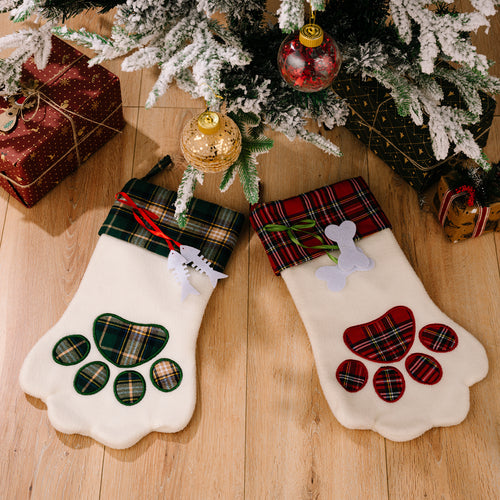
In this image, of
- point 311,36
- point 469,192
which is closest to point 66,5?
point 311,36

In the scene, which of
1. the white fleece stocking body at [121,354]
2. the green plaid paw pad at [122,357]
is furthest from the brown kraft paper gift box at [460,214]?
the green plaid paw pad at [122,357]

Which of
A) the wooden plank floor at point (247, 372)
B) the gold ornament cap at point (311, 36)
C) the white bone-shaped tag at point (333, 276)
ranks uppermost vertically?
the gold ornament cap at point (311, 36)

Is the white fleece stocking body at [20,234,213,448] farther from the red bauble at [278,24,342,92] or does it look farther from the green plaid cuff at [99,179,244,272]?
the red bauble at [278,24,342,92]

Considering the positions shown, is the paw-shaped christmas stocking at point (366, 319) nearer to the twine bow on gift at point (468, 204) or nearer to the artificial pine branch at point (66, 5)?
the twine bow on gift at point (468, 204)

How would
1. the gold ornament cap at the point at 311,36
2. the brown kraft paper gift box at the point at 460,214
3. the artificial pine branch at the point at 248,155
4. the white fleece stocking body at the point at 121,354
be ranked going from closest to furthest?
the gold ornament cap at the point at 311,36, the artificial pine branch at the point at 248,155, the white fleece stocking body at the point at 121,354, the brown kraft paper gift box at the point at 460,214

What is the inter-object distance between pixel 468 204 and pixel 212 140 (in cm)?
65

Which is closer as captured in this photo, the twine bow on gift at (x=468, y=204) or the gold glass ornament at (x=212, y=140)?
the gold glass ornament at (x=212, y=140)

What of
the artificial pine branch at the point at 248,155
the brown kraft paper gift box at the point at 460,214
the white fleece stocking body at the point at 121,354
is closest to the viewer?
the artificial pine branch at the point at 248,155

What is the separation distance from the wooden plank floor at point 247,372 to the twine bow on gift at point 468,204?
62mm

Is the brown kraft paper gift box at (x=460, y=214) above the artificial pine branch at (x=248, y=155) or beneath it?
beneath

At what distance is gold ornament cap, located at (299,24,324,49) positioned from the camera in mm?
840

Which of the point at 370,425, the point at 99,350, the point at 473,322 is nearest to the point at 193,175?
the point at 99,350

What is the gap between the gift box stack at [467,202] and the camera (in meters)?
1.19

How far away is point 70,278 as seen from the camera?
1269mm
